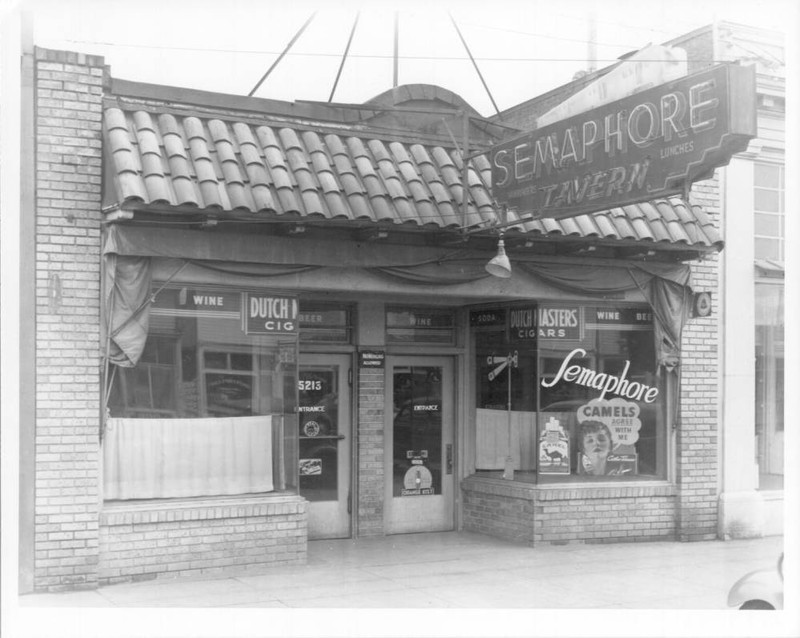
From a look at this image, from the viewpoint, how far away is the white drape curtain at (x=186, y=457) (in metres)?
8.74

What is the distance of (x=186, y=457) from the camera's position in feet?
29.6

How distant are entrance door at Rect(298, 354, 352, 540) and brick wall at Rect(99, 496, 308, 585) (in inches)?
49.0

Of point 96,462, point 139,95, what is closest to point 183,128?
point 139,95

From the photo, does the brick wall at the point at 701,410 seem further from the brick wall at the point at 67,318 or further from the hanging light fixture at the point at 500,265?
the brick wall at the point at 67,318

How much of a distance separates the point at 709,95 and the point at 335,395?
18.2 feet

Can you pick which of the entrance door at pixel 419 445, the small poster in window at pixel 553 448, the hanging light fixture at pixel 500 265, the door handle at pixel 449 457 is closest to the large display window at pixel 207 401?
the entrance door at pixel 419 445

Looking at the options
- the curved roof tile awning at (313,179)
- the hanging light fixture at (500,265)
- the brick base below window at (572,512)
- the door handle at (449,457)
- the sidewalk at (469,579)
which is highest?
the curved roof tile awning at (313,179)

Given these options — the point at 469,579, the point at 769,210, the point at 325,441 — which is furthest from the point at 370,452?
the point at 769,210

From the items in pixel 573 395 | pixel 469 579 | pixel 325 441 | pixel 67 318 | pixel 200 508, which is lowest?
pixel 469 579

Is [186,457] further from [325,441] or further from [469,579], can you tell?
[469,579]

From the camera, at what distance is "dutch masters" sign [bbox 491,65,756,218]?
6852mm

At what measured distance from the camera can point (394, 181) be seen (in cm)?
945

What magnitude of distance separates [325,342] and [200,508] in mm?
2586

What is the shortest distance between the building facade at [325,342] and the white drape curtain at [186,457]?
1.0 inches
